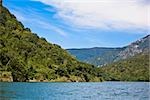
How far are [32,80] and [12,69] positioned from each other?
14.6 meters

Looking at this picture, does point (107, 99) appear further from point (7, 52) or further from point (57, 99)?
point (7, 52)

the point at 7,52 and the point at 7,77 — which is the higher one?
the point at 7,52

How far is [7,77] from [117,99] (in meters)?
115

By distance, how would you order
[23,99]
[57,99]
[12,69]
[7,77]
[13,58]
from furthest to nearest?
1. [13,58]
2. [12,69]
3. [7,77]
4. [57,99]
5. [23,99]

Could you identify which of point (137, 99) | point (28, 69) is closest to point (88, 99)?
point (137, 99)

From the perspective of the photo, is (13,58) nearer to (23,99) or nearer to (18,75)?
(18,75)

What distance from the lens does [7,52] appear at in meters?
Answer: 195

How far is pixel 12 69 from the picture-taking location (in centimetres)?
18125

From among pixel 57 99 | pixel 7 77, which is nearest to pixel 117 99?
pixel 57 99

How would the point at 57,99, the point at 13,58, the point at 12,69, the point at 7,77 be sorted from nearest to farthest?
1. the point at 57,99
2. the point at 7,77
3. the point at 12,69
4. the point at 13,58

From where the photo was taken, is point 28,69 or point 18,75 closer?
point 18,75

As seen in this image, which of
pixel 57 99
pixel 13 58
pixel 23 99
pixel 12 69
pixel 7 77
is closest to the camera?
pixel 23 99

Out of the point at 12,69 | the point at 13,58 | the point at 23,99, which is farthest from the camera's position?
the point at 13,58

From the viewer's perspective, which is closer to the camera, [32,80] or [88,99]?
[88,99]
